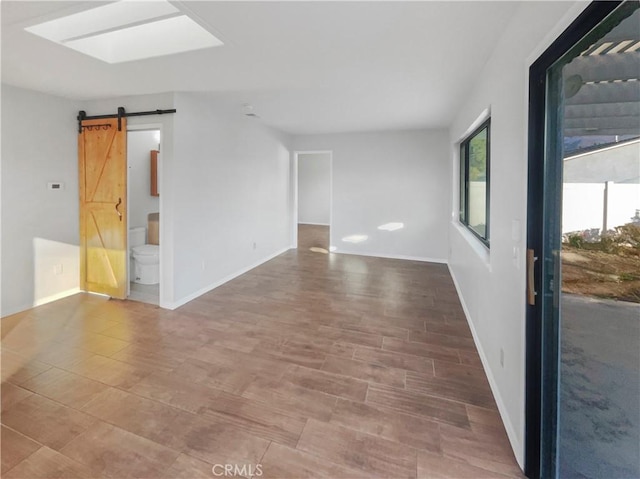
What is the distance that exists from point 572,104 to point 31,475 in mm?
3011

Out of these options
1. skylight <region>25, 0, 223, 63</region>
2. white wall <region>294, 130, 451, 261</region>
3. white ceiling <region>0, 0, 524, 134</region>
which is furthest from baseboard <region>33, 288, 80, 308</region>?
white wall <region>294, 130, 451, 261</region>

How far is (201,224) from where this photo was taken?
13.2 ft

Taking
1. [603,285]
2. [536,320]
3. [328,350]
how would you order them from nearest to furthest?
[603,285]
[536,320]
[328,350]

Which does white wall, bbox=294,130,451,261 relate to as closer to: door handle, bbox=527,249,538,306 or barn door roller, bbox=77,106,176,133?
barn door roller, bbox=77,106,176,133

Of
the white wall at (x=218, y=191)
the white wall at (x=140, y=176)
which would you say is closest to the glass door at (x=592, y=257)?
the white wall at (x=218, y=191)

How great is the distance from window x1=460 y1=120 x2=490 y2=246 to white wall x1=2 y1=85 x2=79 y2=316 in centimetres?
492

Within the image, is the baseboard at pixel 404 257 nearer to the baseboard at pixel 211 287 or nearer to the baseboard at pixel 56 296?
the baseboard at pixel 211 287

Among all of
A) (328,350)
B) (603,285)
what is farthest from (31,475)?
(603,285)

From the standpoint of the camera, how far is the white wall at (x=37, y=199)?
11.0ft

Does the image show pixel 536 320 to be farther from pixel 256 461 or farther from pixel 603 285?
pixel 256 461

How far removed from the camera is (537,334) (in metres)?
1.47

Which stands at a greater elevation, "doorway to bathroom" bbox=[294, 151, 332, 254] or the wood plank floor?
"doorway to bathroom" bbox=[294, 151, 332, 254]

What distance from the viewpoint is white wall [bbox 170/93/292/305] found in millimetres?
Answer: 3637

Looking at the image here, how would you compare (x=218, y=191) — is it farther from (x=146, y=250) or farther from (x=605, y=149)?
(x=605, y=149)
